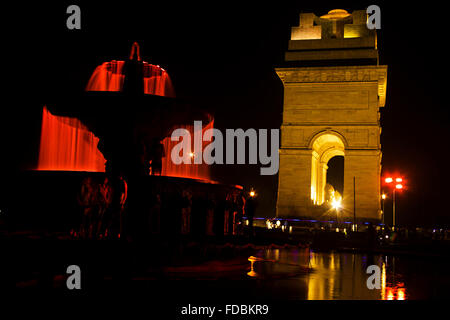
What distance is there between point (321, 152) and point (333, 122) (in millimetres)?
4955

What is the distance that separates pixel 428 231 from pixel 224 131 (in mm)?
21394

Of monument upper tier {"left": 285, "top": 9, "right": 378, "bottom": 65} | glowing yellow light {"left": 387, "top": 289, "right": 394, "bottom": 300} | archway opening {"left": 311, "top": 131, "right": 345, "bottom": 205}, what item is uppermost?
monument upper tier {"left": 285, "top": 9, "right": 378, "bottom": 65}

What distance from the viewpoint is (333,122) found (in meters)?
36.1

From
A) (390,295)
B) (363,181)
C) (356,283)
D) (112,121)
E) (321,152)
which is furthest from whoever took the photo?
(321,152)

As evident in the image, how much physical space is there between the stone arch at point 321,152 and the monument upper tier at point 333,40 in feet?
16.9

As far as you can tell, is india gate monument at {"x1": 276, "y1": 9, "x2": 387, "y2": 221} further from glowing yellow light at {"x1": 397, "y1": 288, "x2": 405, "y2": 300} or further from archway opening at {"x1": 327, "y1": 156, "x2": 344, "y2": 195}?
glowing yellow light at {"x1": 397, "y1": 288, "x2": 405, "y2": 300}

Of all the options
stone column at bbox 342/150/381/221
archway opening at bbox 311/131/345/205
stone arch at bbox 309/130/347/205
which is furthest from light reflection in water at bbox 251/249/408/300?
archway opening at bbox 311/131/345/205

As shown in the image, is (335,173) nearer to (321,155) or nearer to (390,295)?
(321,155)

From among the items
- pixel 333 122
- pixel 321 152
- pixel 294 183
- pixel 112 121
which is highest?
pixel 333 122

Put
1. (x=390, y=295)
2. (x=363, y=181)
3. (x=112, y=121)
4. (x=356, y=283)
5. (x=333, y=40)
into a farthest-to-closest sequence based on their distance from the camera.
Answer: (x=333, y=40) → (x=363, y=181) → (x=112, y=121) → (x=356, y=283) → (x=390, y=295)

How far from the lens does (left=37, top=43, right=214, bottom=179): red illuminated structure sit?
36.4 ft

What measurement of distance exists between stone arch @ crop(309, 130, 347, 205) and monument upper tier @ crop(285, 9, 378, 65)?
16.9 ft

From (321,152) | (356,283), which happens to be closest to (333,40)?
(321,152)
